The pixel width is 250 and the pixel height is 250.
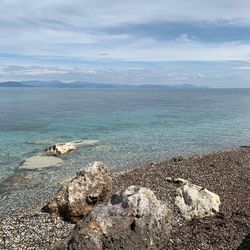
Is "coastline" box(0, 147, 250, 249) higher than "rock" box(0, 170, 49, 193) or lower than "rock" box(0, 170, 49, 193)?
higher

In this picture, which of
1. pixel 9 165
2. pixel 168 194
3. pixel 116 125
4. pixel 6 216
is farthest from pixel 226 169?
pixel 116 125

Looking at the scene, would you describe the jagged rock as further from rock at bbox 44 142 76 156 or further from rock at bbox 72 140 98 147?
rock at bbox 72 140 98 147

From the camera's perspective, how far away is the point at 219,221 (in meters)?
17.8

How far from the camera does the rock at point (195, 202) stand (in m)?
18.6

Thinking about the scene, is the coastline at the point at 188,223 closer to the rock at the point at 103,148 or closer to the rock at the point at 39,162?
the rock at the point at 39,162

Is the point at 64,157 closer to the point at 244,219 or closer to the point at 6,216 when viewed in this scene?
the point at 6,216

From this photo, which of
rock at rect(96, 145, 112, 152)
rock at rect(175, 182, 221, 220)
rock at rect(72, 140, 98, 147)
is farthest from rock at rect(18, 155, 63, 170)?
rock at rect(175, 182, 221, 220)

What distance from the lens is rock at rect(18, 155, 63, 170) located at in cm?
3394

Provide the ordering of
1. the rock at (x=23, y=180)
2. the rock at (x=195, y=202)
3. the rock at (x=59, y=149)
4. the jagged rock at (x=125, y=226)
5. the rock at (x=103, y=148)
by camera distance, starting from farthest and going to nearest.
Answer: the rock at (x=103, y=148) < the rock at (x=59, y=149) < the rock at (x=23, y=180) < the rock at (x=195, y=202) < the jagged rock at (x=125, y=226)

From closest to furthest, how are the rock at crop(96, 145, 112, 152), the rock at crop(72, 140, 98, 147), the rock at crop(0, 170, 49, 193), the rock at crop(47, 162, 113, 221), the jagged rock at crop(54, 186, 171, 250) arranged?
the jagged rock at crop(54, 186, 171, 250) → the rock at crop(47, 162, 113, 221) → the rock at crop(0, 170, 49, 193) → the rock at crop(96, 145, 112, 152) → the rock at crop(72, 140, 98, 147)

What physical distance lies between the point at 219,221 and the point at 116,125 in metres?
48.1

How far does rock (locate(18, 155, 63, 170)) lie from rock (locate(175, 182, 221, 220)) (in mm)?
17586

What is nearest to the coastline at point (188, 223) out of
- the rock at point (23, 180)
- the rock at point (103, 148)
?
the rock at point (23, 180)

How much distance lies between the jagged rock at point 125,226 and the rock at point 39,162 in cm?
2003
